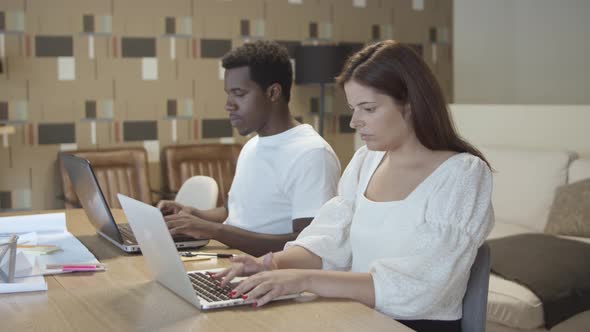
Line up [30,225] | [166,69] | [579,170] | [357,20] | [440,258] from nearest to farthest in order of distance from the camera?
[440,258], [30,225], [579,170], [166,69], [357,20]

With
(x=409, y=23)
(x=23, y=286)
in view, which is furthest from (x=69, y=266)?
(x=409, y=23)

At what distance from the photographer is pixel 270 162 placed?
256cm

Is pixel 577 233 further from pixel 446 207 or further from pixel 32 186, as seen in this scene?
pixel 32 186

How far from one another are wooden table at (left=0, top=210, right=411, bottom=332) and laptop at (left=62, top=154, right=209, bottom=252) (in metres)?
0.35

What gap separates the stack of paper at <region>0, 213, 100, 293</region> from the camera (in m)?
1.73

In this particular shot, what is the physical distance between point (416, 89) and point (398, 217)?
31 cm

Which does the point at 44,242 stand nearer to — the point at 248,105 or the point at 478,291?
the point at 248,105

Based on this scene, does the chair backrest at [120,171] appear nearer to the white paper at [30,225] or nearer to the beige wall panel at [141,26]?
the beige wall panel at [141,26]

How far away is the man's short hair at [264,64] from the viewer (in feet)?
8.56

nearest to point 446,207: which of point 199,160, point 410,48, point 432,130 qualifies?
point 432,130

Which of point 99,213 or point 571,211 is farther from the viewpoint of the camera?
point 571,211

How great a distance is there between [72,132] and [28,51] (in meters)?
0.57

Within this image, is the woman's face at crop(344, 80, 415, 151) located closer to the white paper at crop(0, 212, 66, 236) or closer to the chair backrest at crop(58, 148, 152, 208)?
the white paper at crop(0, 212, 66, 236)

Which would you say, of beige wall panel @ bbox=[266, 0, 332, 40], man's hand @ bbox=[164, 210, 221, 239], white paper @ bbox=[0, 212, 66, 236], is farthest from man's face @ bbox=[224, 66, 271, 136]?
beige wall panel @ bbox=[266, 0, 332, 40]
